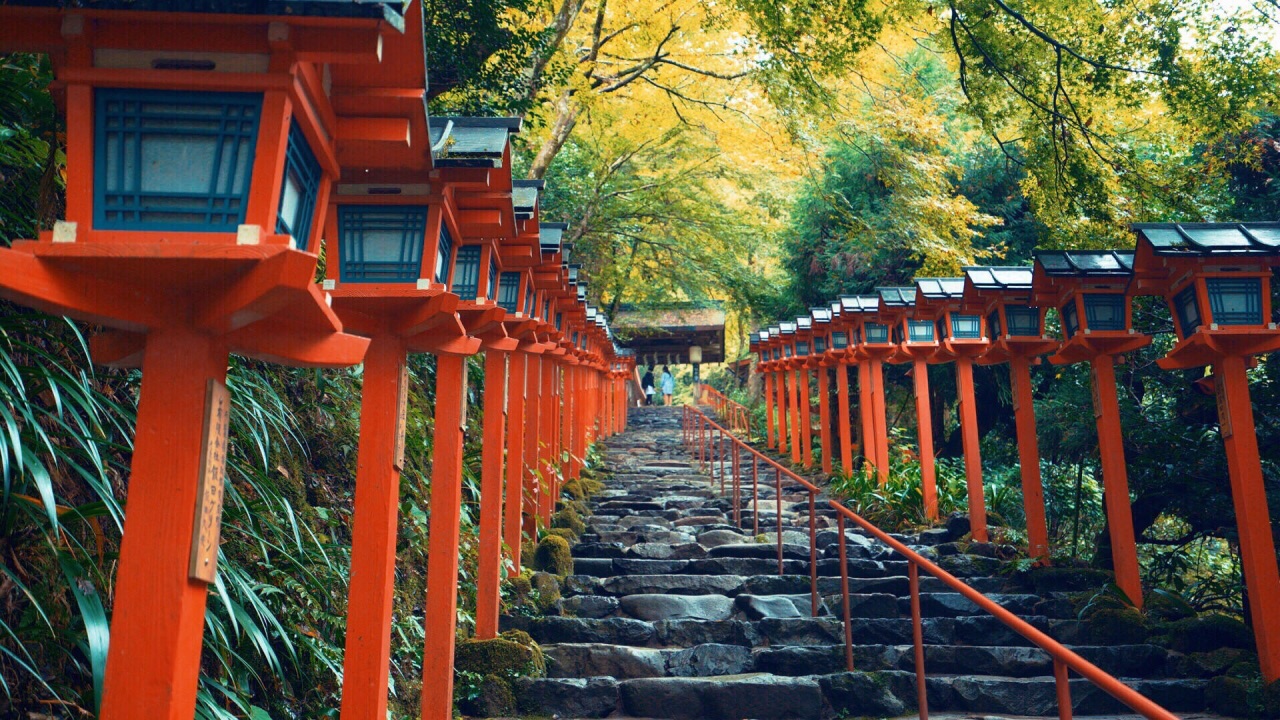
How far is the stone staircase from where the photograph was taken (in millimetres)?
5641

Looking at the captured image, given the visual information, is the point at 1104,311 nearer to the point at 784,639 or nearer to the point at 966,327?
the point at 966,327

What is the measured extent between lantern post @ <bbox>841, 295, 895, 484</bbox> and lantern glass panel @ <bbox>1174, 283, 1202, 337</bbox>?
210 inches

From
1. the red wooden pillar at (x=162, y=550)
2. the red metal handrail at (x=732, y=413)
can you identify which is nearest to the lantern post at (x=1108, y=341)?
the red wooden pillar at (x=162, y=550)

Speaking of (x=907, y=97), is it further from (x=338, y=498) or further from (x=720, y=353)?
(x=720, y=353)

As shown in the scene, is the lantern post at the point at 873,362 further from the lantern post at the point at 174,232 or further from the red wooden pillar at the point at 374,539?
the lantern post at the point at 174,232

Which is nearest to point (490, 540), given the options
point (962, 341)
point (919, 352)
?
point (962, 341)

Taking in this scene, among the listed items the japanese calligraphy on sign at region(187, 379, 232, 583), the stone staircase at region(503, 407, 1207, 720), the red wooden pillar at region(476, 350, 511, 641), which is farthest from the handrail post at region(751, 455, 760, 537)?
the japanese calligraphy on sign at region(187, 379, 232, 583)

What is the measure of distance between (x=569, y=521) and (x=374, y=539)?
19.0 feet

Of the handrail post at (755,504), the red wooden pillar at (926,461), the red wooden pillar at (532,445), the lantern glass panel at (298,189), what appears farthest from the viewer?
the red wooden pillar at (926,461)

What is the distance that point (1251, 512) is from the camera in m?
5.64

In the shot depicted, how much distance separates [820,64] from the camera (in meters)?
9.16

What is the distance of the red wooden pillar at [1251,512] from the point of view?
545 centimetres

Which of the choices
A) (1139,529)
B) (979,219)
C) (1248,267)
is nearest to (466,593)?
(1248,267)

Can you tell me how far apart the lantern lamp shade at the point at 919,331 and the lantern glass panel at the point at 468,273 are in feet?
23.7
